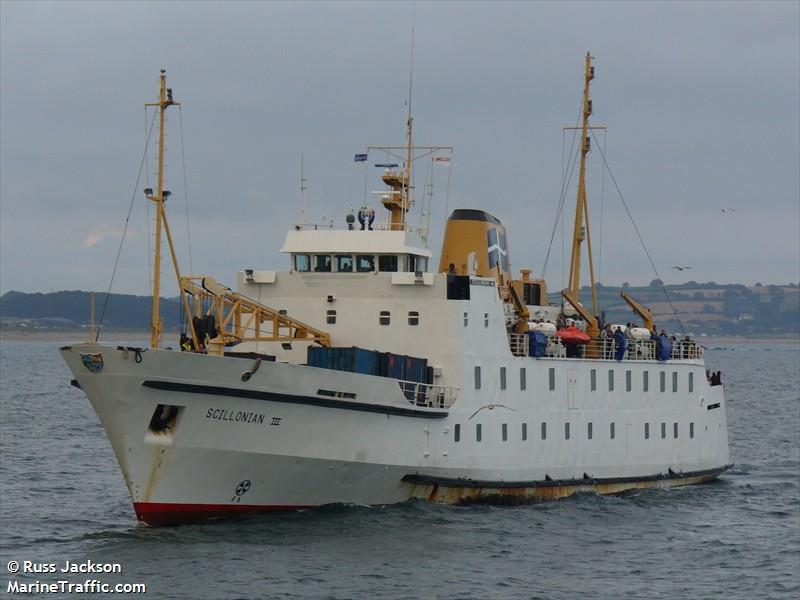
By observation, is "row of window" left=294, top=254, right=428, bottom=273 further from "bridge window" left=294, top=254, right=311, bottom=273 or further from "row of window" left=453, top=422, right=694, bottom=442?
"row of window" left=453, top=422, right=694, bottom=442

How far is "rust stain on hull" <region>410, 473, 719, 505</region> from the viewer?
34656mm

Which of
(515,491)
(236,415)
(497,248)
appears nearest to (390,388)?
(236,415)

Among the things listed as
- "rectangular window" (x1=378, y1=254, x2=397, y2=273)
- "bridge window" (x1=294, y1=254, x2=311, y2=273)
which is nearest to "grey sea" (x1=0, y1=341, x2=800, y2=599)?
"rectangular window" (x1=378, y1=254, x2=397, y2=273)

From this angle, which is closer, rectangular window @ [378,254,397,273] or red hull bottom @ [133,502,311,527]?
red hull bottom @ [133,502,311,527]

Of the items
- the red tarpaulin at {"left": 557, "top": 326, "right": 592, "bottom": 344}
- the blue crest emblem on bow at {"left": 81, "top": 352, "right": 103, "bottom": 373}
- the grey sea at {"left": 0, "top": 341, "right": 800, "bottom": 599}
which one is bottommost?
the grey sea at {"left": 0, "top": 341, "right": 800, "bottom": 599}

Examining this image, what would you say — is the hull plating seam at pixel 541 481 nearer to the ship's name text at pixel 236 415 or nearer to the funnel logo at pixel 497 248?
the ship's name text at pixel 236 415

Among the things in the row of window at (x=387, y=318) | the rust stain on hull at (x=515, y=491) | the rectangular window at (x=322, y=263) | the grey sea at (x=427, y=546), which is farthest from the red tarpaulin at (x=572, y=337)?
the rectangular window at (x=322, y=263)

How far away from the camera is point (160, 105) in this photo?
31234mm

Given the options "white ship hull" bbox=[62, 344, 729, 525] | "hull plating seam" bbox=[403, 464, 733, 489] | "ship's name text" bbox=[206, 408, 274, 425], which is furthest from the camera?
"hull plating seam" bbox=[403, 464, 733, 489]

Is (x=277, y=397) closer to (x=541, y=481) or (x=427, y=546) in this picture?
(x=427, y=546)

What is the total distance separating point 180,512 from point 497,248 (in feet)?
49.2

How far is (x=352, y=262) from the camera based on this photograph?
36.8 metres

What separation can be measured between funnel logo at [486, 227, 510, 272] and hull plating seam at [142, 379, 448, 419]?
885 centimetres

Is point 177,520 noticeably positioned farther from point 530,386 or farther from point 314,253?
Result: point 530,386
